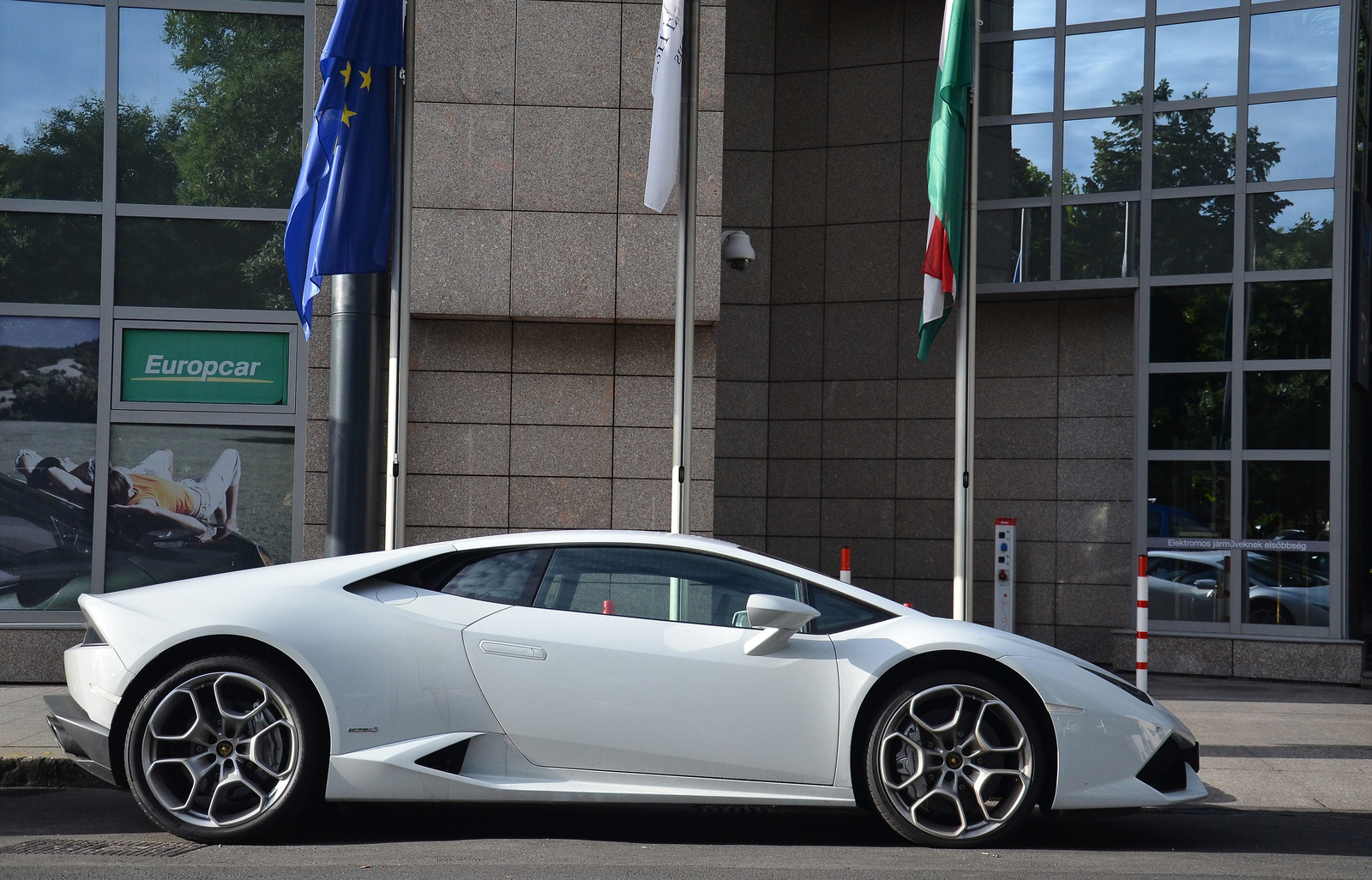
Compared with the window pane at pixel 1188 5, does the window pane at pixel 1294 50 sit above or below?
below

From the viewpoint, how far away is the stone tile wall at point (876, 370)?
12.7m

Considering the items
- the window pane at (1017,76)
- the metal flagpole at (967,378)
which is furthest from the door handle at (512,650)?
the window pane at (1017,76)

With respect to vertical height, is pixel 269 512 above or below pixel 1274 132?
below

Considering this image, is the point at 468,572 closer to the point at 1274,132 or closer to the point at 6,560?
the point at 6,560

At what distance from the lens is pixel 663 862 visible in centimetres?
465

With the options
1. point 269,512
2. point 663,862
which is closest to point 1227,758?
point 663,862

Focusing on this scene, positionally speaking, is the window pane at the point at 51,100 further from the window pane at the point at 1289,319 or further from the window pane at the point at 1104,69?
the window pane at the point at 1289,319

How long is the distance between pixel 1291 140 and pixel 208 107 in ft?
32.2

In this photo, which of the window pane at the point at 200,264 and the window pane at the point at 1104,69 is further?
the window pane at the point at 1104,69

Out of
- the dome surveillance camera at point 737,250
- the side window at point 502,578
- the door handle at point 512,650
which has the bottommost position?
the door handle at point 512,650

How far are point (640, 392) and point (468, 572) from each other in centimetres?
483

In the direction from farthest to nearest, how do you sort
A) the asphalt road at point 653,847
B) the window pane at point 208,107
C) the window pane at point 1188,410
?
Result: the window pane at point 1188,410 < the window pane at point 208,107 < the asphalt road at point 653,847

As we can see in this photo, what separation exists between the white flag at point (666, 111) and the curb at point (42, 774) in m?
4.45

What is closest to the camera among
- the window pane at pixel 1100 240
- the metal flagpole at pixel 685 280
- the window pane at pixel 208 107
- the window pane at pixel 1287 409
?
the metal flagpole at pixel 685 280
